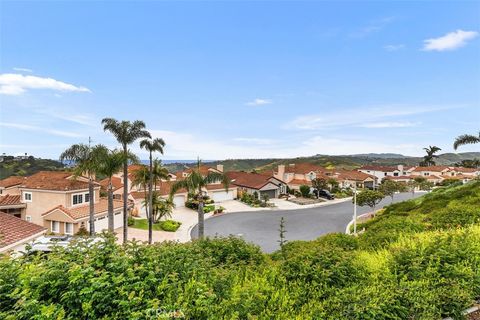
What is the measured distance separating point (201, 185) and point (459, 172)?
83.0m

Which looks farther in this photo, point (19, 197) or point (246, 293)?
point (19, 197)

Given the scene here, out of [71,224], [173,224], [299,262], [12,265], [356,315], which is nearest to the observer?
[356,315]

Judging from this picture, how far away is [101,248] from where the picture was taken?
16.7ft

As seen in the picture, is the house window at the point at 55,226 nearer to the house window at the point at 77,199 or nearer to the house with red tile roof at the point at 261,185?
the house window at the point at 77,199

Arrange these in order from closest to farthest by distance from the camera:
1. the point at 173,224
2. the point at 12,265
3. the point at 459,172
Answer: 1. the point at 12,265
2. the point at 173,224
3. the point at 459,172

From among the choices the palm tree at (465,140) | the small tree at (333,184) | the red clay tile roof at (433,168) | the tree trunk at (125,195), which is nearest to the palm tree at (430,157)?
the red clay tile roof at (433,168)

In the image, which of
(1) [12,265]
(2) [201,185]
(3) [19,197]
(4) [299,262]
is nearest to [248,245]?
(4) [299,262]

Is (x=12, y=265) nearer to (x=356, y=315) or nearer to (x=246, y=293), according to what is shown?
(x=246, y=293)

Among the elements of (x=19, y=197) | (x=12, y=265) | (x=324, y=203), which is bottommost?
(x=324, y=203)

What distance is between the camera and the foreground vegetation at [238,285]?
3928 mm

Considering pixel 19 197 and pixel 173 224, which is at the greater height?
pixel 19 197

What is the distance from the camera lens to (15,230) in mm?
12758

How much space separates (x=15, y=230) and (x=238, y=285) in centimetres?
1318

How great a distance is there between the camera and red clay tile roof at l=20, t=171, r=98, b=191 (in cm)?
2692
